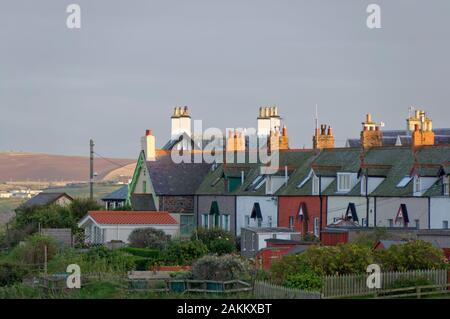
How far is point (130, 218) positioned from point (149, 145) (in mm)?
11314

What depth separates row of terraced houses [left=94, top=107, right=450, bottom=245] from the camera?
74.4 metres

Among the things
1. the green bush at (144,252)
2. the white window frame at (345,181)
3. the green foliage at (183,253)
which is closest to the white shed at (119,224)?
the green bush at (144,252)

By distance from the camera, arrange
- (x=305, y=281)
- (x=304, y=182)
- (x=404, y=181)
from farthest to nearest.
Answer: (x=304, y=182), (x=404, y=181), (x=305, y=281)

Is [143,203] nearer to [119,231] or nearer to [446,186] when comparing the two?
[119,231]

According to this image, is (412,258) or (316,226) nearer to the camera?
(412,258)

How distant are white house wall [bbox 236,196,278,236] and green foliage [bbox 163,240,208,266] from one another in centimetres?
1180

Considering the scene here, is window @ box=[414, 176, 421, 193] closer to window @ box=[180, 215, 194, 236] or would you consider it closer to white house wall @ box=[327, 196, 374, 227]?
white house wall @ box=[327, 196, 374, 227]

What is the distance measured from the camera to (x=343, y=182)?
79812mm

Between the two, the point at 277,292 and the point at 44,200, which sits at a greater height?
the point at 44,200

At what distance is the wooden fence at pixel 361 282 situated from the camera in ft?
171

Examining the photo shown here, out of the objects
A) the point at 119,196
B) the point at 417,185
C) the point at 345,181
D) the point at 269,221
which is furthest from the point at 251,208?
the point at 119,196

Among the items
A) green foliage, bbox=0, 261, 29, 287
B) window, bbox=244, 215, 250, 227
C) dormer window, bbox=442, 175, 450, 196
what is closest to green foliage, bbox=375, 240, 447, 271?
dormer window, bbox=442, 175, 450, 196

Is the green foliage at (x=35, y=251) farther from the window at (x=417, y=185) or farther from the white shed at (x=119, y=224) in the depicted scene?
the window at (x=417, y=185)
